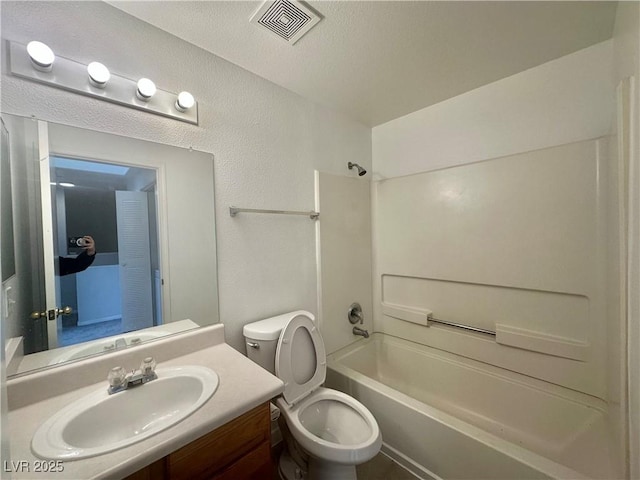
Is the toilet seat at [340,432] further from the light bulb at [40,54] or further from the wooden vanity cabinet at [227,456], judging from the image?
the light bulb at [40,54]

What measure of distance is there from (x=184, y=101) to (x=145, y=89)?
0.53ft

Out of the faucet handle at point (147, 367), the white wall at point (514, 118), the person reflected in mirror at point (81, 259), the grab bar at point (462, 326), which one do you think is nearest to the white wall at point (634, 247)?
the white wall at point (514, 118)

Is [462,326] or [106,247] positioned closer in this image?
[106,247]

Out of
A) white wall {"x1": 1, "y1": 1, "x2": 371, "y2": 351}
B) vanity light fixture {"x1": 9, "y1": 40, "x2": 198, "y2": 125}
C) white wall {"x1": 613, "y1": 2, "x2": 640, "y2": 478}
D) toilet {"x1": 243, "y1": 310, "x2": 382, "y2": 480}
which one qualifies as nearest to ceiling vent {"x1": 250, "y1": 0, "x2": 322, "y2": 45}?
white wall {"x1": 1, "y1": 1, "x2": 371, "y2": 351}

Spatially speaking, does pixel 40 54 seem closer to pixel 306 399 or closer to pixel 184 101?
pixel 184 101

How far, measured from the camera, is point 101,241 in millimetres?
1062

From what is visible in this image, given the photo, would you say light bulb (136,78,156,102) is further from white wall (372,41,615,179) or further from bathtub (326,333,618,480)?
bathtub (326,333,618,480)

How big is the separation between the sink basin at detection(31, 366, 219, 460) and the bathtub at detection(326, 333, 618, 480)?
1.05m

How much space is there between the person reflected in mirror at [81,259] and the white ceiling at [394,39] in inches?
40.8

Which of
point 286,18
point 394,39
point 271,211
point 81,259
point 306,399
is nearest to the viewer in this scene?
point 81,259

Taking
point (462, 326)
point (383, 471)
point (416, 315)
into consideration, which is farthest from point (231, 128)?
point (383, 471)

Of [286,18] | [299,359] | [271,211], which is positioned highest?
[286,18]

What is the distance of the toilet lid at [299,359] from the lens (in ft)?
4.53

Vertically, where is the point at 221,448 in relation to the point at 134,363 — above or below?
below
